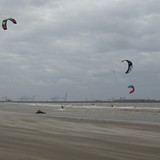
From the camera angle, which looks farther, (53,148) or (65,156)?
(53,148)

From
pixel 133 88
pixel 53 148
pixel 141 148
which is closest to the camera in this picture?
pixel 53 148

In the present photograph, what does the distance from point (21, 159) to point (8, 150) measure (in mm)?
1459

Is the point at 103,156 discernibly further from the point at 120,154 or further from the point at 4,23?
the point at 4,23

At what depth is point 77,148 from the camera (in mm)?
10555

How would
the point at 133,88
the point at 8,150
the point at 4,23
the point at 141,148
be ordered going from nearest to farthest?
the point at 8,150
the point at 141,148
the point at 4,23
the point at 133,88

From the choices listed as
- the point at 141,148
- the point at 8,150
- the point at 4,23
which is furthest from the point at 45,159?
the point at 4,23

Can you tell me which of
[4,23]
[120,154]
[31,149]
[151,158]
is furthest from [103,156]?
[4,23]

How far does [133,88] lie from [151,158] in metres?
50.5

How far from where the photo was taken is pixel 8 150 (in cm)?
927

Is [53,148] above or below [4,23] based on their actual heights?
below

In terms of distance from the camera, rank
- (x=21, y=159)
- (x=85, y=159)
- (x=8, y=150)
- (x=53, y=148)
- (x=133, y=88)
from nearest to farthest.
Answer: (x=21, y=159), (x=85, y=159), (x=8, y=150), (x=53, y=148), (x=133, y=88)

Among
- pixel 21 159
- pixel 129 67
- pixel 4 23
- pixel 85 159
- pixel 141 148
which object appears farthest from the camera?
pixel 129 67

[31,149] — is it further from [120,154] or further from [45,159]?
[120,154]

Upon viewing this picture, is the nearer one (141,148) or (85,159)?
(85,159)
